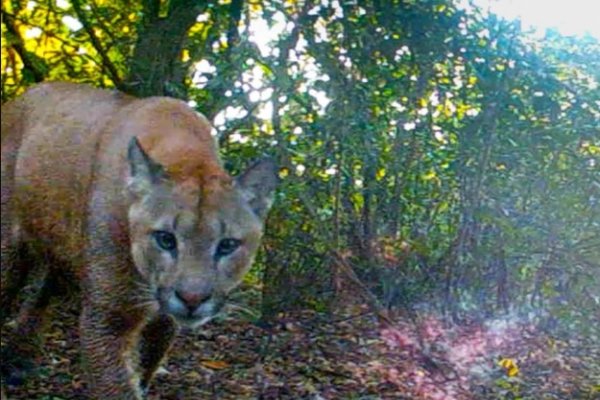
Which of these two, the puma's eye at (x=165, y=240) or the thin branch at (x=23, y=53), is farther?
the thin branch at (x=23, y=53)

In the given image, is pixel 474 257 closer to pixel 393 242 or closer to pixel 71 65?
pixel 393 242

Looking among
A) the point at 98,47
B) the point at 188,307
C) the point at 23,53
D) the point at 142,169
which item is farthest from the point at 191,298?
the point at 98,47

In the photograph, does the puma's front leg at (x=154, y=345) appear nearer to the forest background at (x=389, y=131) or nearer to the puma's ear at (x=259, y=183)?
the puma's ear at (x=259, y=183)

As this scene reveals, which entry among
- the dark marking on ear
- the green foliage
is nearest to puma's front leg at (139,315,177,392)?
the dark marking on ear

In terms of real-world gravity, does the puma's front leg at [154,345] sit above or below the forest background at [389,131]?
below

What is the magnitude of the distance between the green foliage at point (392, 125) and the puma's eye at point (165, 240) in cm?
141

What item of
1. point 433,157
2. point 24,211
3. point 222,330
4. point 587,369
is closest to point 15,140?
point 24,211

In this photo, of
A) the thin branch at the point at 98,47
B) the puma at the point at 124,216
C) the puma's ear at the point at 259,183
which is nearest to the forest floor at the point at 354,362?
the puma at the point at 124,216

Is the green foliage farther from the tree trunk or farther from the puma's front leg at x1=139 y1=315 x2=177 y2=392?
the puma's front leg at x1=139 y1=315 x2=177 y2=392

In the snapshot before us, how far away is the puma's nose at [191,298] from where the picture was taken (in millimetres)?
4000

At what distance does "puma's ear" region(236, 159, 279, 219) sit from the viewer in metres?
4.43

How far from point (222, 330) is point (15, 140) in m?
1.88

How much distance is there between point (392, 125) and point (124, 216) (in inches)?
93.0

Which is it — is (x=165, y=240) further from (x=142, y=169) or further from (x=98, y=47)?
(x=98, y=47)
